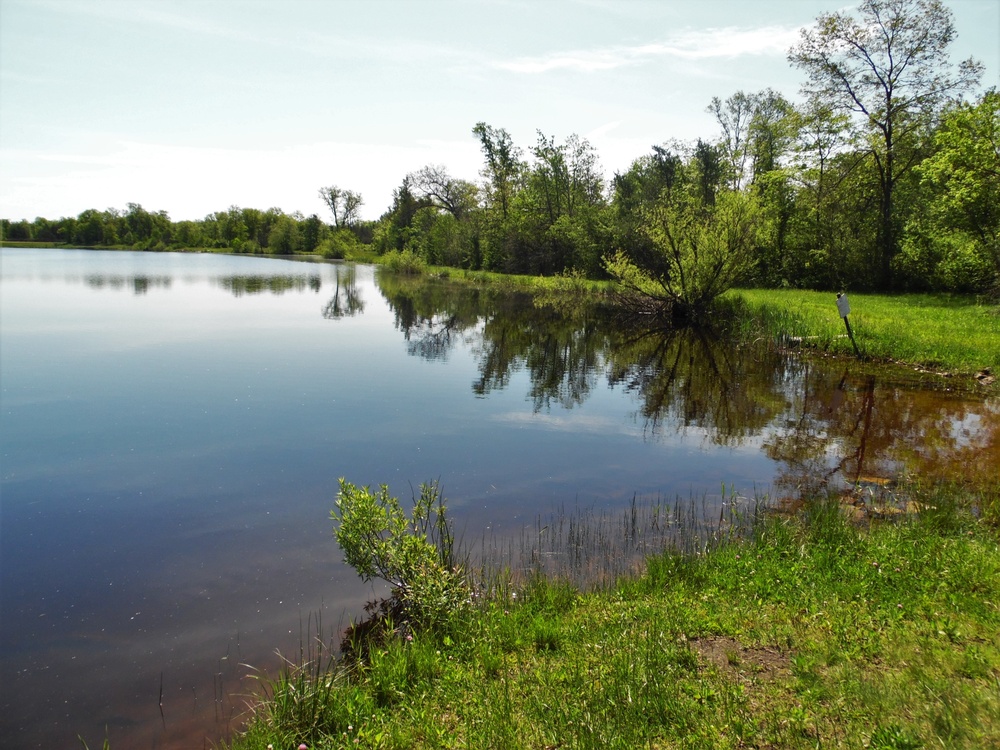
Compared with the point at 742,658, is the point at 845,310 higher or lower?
higher

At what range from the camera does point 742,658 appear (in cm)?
479

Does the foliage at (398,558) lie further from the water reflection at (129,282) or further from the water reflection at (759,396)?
the water reflection at (129,282)

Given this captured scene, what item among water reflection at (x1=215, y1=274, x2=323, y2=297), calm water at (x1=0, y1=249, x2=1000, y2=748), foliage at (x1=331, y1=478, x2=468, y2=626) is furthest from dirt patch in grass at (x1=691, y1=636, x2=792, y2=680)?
water reflection at (x1=215, y1=274, x2=323, y2=297)

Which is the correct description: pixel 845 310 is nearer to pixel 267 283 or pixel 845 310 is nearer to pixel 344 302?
pixel 344 302

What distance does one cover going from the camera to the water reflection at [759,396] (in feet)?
35.8

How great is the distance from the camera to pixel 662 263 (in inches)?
1436

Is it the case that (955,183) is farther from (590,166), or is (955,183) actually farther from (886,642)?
Result: (590,166)

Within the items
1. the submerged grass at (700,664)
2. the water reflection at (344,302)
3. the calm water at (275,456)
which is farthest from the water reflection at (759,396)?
the water reflection at (344,302)

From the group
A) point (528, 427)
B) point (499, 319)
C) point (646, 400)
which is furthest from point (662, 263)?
point (528, 427)

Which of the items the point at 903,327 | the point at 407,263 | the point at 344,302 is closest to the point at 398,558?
the point at 903,327

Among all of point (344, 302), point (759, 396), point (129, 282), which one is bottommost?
point (759, 396)

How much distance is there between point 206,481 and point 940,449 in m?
12.8

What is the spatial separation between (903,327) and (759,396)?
783 cm

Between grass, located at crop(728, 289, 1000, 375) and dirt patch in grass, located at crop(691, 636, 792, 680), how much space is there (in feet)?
50.1
